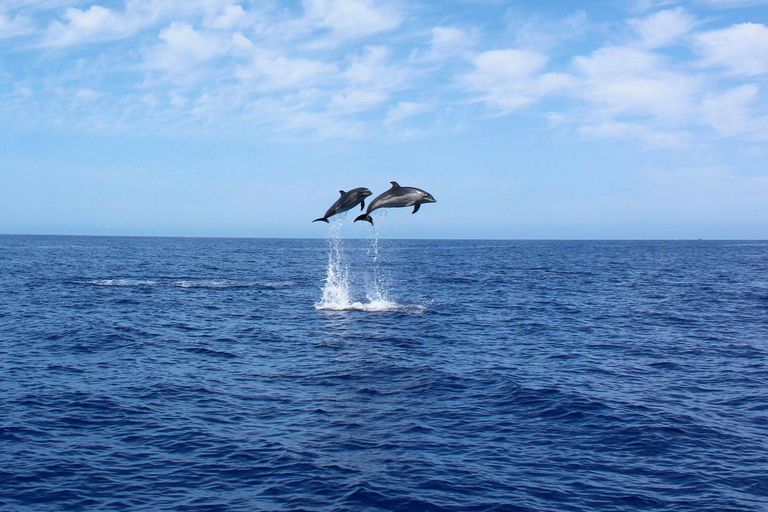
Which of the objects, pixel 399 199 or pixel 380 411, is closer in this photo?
pixel 399 199

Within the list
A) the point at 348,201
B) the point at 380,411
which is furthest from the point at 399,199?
the point at 380,411

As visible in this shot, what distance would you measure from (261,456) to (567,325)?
2932cm

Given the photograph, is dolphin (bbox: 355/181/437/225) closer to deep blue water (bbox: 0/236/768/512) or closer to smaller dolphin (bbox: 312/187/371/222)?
smaller dolphin (bbox: 312/187/371/222)

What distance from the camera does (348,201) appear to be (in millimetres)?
21656

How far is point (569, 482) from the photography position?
637 inches

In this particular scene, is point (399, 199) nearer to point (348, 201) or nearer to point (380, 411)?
point (348, 201)

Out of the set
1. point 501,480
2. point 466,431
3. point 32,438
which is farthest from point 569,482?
point 32,438

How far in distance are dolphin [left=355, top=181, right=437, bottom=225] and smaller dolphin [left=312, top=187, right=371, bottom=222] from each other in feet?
1.75

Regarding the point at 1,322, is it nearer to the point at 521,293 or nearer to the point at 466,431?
the point at 466,431

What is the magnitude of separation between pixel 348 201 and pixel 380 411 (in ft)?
24.8

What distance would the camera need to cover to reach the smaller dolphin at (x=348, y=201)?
2123 cm

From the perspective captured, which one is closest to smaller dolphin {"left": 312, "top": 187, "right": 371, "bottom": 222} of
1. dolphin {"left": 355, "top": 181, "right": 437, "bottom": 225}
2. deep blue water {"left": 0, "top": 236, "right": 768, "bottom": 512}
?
dolphin {"left": 355, "top": 181, "right": 437, "bottom": 225}

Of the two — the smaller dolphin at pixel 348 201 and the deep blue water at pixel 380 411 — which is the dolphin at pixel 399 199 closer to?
the smaller dolphin at pixel 348 201

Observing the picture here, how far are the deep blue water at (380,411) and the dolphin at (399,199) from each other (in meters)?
7.25
